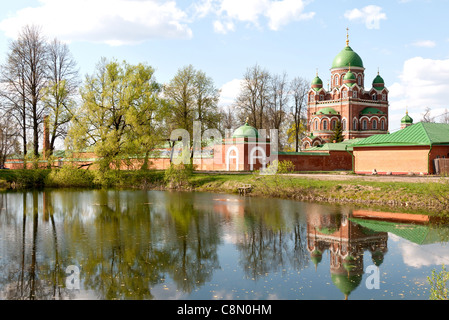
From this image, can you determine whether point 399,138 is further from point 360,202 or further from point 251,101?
point 251,101

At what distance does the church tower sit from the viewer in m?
55.2

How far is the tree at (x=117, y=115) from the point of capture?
94.2ft

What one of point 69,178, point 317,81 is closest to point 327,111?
point 317,81

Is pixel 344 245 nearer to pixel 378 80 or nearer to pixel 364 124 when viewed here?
pixel 364 124

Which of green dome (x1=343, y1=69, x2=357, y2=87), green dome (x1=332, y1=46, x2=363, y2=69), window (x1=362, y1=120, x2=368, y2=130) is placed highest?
green dome (x1=332, y1=46, x2=363, y2=69)

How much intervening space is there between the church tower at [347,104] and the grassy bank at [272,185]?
2930 centimetres

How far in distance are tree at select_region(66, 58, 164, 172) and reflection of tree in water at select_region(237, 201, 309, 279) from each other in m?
15.2

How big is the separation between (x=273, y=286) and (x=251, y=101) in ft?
118

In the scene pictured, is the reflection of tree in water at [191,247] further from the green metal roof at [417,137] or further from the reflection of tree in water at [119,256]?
the green metal roof at [417,137]

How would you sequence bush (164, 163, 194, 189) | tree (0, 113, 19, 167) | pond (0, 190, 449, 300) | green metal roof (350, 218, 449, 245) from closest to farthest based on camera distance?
pond (0, 190, 449, 300), green metal roof (350, 218, 449, 245), bush (164, 163, 194, 189), tree (0, 113, 19, 167)

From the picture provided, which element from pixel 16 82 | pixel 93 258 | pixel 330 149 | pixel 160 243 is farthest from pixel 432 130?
pixel 16 82

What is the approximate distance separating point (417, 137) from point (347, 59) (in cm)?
3155

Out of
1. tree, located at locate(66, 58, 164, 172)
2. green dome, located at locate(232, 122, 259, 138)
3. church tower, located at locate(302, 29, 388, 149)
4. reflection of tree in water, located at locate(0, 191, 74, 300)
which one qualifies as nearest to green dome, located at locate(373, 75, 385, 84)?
A: church tower, located at locate(302, 29, 388, 149)

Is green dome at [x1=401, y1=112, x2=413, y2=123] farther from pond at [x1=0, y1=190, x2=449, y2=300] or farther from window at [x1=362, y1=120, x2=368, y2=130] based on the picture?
pond at [x1=0, y1=190, x2=449, y2=300]
